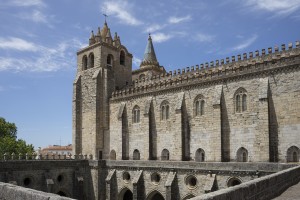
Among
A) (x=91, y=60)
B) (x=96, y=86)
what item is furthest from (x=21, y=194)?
(x=91, y=60)

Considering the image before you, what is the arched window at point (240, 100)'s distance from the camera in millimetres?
25141

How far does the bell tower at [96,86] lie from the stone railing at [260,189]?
1007 inches

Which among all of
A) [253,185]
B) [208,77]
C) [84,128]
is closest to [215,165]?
[208,77]

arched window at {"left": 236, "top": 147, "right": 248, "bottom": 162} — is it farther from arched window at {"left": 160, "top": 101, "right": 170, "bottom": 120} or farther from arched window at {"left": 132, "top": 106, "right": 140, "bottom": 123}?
arched window at {"left": 132, "top": 106, "right": 140, "bottom": 123}

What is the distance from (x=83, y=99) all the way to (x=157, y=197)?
54.4ft

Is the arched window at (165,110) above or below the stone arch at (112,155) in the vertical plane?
above

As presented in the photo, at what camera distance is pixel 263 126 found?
23.3 metres

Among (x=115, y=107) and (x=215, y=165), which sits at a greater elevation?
(x=115, y=107)

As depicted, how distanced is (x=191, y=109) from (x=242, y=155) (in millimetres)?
6352

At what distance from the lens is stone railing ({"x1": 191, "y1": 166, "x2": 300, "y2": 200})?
22.6ft

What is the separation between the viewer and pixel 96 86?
3578cm

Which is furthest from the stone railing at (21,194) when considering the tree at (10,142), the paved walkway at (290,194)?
the tree at (10,142)

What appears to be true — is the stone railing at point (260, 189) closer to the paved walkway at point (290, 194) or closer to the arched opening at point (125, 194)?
the paved walkway at point (290, 194)

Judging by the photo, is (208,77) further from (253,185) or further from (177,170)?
(253,185)
